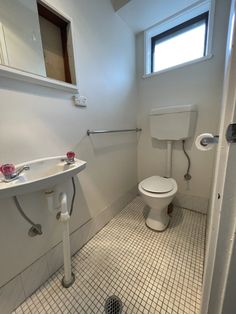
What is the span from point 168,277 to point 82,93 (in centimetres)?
154

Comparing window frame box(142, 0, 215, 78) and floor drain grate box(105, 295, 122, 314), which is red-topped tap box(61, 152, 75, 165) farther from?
window frame box(142, 0, 215, 78)

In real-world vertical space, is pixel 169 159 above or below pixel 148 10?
below

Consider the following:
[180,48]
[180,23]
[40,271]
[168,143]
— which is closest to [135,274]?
[40,271]

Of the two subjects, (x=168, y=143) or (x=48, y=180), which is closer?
(x=48, y=180)

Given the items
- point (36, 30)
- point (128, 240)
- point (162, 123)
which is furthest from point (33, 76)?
point (128, 240)

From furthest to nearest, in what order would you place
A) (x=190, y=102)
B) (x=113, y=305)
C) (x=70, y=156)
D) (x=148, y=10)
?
(x=190, y=102) → (x=148, y=10) → (x=70, y=156) → (x=113, y=305)

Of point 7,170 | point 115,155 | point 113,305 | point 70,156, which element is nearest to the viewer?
point 7,170

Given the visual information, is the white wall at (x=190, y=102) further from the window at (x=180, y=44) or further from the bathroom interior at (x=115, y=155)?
the window at (x=180, y=44)

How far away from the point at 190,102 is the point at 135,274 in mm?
1644

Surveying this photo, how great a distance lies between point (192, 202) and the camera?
1.69 meters

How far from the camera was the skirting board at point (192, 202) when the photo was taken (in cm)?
162

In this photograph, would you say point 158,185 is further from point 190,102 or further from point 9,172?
point 9,172

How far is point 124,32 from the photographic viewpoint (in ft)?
5.03

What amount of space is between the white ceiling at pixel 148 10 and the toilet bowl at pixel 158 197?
168 cm
